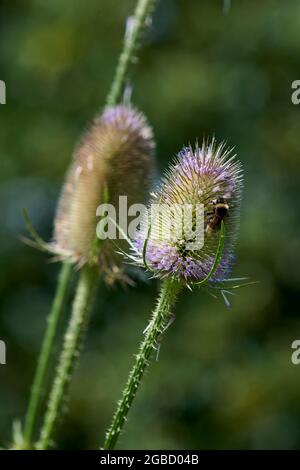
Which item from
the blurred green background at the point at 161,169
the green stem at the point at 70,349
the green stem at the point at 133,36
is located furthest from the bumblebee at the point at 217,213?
the blurred green background at the point at 161,169

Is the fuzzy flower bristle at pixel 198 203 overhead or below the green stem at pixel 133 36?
below

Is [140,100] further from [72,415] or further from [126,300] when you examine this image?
[72,415]

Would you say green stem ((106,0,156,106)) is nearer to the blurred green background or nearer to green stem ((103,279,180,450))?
green stem ((103,279,180,450))

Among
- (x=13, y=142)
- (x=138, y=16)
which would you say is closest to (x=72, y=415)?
(x=13, y=142)

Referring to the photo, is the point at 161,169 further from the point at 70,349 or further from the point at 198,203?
the point at 198,203

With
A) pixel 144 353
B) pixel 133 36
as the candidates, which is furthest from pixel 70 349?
pixel 133 36

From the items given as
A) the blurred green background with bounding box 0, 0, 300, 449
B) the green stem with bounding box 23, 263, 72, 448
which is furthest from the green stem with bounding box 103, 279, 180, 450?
the blurred green background with bounding box 0, 0, 300, 449

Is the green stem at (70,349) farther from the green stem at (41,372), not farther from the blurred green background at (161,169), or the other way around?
the blurred green background at (161,169)
